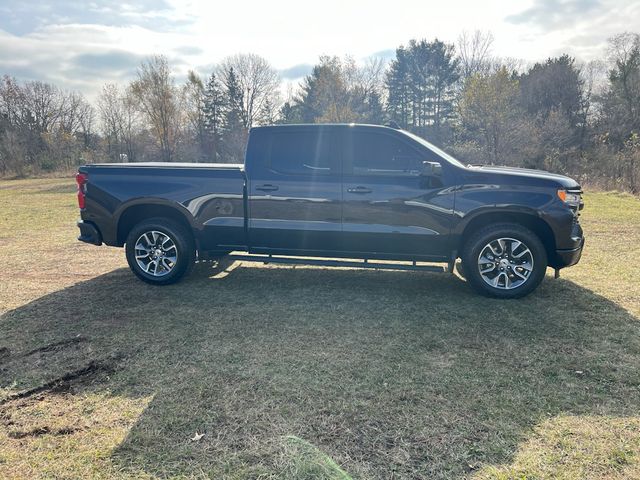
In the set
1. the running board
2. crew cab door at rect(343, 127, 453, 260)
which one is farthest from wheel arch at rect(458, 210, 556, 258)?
the running board

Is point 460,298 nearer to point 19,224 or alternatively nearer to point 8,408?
point 8,408

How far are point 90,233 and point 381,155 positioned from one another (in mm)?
3980

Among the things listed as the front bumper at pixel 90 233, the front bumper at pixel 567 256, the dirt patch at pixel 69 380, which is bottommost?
the dirt patch at pixel 69 380

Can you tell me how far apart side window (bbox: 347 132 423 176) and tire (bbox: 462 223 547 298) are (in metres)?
1.15

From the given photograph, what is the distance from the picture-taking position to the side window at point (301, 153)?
518cm

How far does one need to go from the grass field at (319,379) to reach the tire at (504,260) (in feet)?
0.75

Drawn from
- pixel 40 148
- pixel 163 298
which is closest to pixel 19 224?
pixel 163 298

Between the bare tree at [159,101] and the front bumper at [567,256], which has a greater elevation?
the bare tree at [159,101]

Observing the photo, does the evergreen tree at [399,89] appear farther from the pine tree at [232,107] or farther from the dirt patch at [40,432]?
the dirt patch at [40,432]

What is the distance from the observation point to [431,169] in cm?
475

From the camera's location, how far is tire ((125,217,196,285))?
5.43 metres

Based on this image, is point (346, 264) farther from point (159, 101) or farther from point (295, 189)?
point (159, 101)

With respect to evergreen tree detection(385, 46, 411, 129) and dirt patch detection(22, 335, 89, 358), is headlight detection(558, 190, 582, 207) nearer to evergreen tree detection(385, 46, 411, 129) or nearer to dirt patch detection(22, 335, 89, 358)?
dirt patch detection(22, 335, 89, 358)

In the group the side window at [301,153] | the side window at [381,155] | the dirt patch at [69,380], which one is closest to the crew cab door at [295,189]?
the side window at [301,153]
